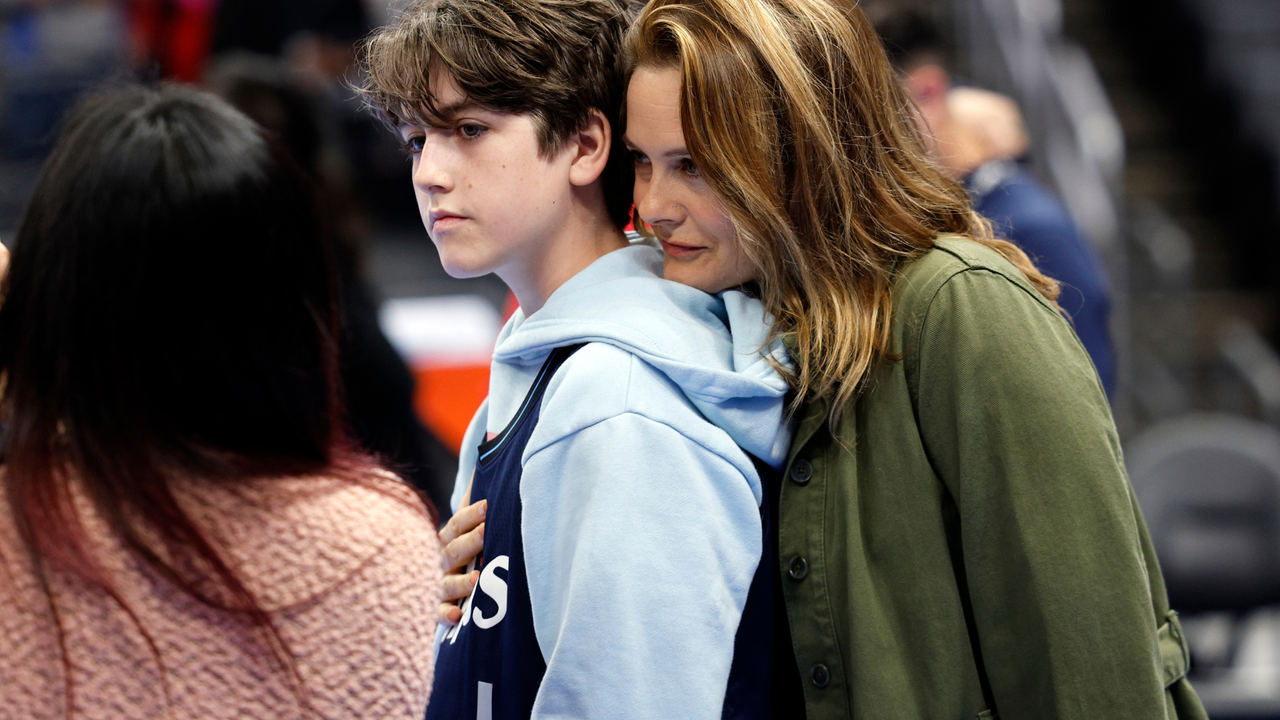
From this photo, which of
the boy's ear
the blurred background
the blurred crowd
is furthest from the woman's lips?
the blurred crowd

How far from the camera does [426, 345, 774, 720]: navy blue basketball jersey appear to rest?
4.28 ft

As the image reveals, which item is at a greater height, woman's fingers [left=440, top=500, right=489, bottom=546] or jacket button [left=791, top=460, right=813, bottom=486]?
jacket button [left=791, top=460, right=813, bottom=486]

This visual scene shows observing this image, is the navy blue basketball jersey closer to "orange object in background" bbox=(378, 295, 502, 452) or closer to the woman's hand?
the woman's hand

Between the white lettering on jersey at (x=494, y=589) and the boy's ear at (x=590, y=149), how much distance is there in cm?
49

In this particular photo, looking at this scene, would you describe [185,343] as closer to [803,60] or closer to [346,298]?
[803,60]

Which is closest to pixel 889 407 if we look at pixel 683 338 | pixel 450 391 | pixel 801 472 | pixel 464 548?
pixel 801 472

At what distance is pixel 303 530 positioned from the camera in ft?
4.07

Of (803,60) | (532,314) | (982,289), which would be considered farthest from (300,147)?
(982,289)

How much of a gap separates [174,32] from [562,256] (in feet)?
17.8

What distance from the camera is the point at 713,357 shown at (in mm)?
1340

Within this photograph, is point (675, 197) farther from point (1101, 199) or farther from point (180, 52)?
point (180, 52)

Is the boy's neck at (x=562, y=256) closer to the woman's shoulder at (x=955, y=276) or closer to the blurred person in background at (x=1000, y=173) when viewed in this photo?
the woman's shoulder at (x=955, y=276)

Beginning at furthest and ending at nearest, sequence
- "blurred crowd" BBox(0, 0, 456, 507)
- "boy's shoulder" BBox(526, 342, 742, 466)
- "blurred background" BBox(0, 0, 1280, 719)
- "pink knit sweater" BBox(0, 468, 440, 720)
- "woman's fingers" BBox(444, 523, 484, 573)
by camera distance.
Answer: "blurred crowd" BBox(0, 0, 456, 507) → "blurred background" BBox(0, 0, 1280, 719) → "woman's fingers" BBox(444, 523, 484, 573) → "boy's shoulder" BBox(526, 342, 742, 466) → "pink knit sweater" BBox(0, 468, 440, 720)

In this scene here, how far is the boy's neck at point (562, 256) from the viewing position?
1.47 metres
